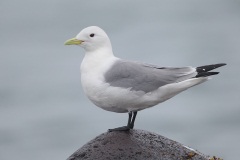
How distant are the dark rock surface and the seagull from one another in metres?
0.26

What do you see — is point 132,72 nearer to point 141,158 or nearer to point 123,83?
point 123,83

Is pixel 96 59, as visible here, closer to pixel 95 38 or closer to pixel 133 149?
pixel 95 38

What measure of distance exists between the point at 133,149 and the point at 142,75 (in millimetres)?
1279

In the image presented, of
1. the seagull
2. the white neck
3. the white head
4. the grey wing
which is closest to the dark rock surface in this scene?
→ the seagull

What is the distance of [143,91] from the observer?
28.6ft

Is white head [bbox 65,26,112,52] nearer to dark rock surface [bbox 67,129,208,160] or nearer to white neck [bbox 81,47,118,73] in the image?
white neck [bbox 81,47,118,73]

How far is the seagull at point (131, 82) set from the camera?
869cm

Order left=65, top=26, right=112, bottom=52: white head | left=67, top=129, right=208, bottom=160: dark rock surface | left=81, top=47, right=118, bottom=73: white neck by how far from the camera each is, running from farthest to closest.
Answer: left=65, top=26, right=112, bottom=52: white head
left=81, top=47, right=118, bottom=73: white neck
left=67, top=129, right=208, bottom=160: dark rock surface

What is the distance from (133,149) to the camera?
830 cm

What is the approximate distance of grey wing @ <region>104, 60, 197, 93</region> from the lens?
8.78 metres

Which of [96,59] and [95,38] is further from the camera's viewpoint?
[95,38]

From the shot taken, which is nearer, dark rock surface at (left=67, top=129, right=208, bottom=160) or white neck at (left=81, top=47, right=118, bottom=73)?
dark rock surface at (left=67, top=129, right=208, bottom=160)

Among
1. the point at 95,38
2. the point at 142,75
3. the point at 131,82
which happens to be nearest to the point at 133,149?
the point at 131,82

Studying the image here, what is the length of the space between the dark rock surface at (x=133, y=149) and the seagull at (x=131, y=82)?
26cm
